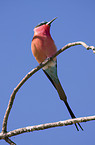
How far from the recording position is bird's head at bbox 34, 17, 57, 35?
3.09 m

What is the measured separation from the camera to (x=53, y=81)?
296 cm

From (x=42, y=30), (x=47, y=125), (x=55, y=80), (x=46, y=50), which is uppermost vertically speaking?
(x=42, y=30)

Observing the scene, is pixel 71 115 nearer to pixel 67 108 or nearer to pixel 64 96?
pixel 67 108

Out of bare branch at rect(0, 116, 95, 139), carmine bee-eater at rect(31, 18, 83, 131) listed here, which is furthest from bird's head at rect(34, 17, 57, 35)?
bare branch at rect(0, 116, 95, 139)

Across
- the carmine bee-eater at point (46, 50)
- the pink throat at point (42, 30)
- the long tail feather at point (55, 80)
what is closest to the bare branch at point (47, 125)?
the long tail feather at point (55, 80)

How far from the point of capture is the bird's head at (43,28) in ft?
10.1

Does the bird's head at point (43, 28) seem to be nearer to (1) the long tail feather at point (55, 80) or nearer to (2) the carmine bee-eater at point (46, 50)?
(2) the carmine bee-eater at point (46, 50)

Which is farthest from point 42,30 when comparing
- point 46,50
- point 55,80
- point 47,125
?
point 47,125

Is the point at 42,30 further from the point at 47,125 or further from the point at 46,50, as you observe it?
the point at 47,125

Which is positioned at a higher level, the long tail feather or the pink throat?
the pink throat

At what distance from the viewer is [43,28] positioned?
3129mm

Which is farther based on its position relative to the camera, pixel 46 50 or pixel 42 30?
pixel 42 30

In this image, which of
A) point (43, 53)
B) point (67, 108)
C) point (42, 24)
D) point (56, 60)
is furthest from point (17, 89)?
point (42, 24)

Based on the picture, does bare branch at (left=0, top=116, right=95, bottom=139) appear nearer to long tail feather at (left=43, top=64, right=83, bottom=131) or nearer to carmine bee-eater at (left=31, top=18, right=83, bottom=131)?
long tail feather at (left=43, top=64, right=83, bottom=131)
